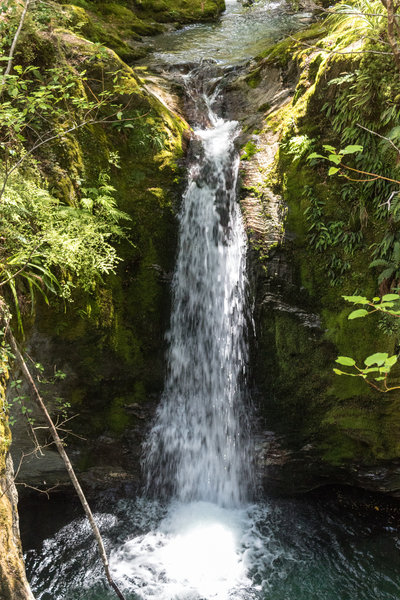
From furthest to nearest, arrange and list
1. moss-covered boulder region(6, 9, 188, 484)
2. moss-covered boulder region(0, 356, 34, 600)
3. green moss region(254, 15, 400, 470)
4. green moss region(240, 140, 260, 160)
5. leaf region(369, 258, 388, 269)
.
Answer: green moss region(240, 140, 260, 160) → green moss region(254, 15, 400, 470) → moss-covered boulder region(6, 9, 188, 484) → leaf region(369, 258, 388, 269) → moss-covered boulder region(0, 356, 34, 600)

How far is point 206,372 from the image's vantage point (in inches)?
254

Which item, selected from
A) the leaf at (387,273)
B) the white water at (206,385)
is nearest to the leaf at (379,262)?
the leaf at (387,273)

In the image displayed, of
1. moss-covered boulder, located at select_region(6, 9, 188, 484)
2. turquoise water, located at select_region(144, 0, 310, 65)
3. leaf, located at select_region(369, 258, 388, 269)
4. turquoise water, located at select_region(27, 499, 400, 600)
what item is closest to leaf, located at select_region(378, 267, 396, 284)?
leaf, located at select_region(369, 258, 388, 269)

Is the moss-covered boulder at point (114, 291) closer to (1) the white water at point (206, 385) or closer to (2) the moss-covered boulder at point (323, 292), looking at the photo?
(1) the white water at point (206, 385)

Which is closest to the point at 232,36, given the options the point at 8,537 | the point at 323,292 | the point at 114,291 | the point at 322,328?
the point at 323,292

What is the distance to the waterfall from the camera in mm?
6250

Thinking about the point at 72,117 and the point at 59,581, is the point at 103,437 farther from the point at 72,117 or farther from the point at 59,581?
the point at 72,117

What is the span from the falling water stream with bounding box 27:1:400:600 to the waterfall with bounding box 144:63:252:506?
17 millimetres

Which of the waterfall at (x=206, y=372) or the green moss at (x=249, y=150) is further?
the green moss at (x=249, y=150)

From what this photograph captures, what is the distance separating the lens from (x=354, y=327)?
563cm

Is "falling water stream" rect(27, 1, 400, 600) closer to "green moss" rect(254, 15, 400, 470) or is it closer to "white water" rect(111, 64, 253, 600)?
"white water" rect(111, 64, 253, 600)

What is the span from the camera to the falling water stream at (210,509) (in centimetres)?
487

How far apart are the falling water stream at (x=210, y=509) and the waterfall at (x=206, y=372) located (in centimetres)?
2

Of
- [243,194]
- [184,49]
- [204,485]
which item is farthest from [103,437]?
[184,49]
